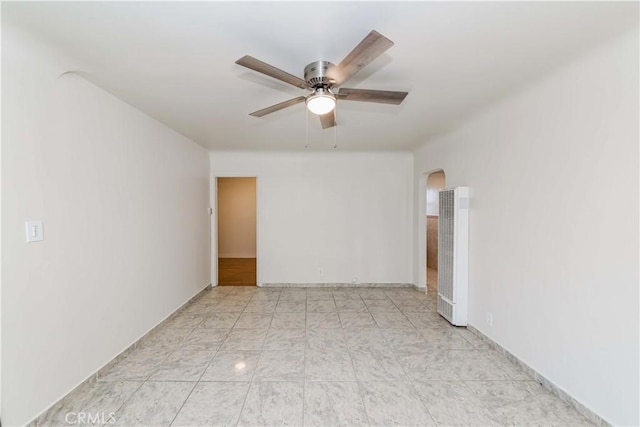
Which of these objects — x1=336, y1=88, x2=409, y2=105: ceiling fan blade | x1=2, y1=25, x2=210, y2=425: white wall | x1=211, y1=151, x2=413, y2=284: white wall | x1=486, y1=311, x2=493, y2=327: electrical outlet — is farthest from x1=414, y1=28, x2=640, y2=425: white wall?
x1=2, y1=25, x2=210, y2=425: white wall

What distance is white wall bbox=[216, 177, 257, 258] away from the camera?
7.57 meters

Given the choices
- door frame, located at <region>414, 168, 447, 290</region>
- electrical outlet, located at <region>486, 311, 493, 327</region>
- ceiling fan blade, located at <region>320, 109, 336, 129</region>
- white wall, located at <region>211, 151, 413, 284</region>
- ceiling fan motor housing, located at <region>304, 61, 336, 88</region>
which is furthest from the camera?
white wall, located at <region>211, 151, 413, 284</region>

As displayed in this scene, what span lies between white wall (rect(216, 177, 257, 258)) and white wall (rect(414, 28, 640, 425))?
19.2 feet

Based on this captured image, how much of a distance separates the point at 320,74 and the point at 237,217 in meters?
6.34

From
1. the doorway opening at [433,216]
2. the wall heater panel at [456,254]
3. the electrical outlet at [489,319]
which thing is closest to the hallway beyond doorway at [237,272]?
the wall heater panel at [456,254]

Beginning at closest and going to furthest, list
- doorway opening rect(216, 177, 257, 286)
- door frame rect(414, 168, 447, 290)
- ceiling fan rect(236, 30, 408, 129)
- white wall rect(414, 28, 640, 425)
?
ceiling fan rect(236, 30, 408, 129), white wall rect(414, 28, 640, 425), door frame rect(414, 168, 447, 290), doorway opening rect(216, 177, 257, 286)

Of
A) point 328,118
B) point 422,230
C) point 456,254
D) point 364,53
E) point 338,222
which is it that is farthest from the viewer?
point 338,222

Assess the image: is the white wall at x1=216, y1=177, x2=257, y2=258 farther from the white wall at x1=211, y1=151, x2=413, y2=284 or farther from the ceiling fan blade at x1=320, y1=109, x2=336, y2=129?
the ceiling fan blade at x1=320, y1=109, x2=336, y2=129

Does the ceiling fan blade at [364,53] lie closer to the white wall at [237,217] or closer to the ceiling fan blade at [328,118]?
the ceiling fan blade at [328,118]

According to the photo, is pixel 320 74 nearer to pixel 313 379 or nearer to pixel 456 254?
pixel 313 379

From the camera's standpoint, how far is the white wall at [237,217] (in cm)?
757

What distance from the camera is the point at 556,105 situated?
2.05 metres

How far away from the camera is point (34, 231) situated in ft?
5.70

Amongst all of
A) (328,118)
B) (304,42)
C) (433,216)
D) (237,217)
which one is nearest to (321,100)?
(304,42)
